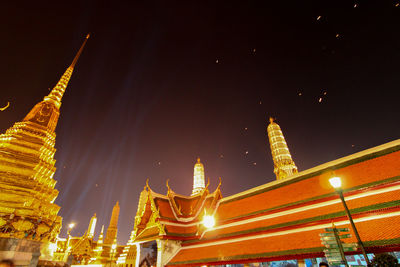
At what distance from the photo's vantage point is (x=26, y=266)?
32.5 ft

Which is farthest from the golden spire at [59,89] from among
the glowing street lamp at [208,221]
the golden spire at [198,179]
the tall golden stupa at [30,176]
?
the glowing street lamp at [208,221]

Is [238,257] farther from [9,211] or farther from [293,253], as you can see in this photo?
[9,211]

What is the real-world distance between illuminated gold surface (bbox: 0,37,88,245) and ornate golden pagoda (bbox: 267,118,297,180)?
165 ft

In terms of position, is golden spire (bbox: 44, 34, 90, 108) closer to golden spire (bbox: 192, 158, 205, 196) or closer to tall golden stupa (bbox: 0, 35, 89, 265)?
tall golden stupa (bbox: 0, 35, 89, 265)

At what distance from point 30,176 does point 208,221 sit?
94.9 feet

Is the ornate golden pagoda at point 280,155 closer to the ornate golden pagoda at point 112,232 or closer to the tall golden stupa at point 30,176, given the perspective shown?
the ornate golden pagoda at point 112,232

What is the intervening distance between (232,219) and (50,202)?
31.8 m

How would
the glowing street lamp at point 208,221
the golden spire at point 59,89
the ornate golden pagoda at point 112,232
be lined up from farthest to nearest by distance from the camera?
the ornate golden pagoda at point 112,232, the golden spire at point 59,89, the glowing street lamp at point 208,221

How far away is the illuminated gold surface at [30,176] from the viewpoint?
25.2 metres

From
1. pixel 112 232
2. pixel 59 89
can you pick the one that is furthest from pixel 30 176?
pixel 112 232

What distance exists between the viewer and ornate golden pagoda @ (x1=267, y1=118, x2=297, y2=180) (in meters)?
53.4

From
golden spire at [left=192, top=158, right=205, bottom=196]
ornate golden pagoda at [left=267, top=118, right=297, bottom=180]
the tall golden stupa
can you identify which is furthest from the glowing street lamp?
ornate golden pagoda at [left=267, top=118, right=297, bottom=180]

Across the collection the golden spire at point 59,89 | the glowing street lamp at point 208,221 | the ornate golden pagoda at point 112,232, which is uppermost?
the golden spire at point 59,89

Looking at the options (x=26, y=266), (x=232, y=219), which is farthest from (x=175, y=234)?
(x=26, y=266)
